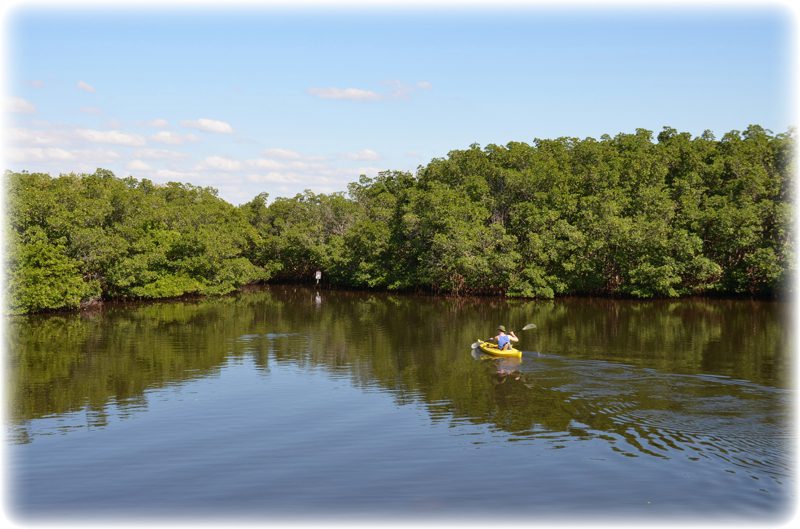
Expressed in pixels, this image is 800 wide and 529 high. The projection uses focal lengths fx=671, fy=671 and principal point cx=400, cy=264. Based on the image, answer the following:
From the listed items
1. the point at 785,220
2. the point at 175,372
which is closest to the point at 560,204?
the point at 785,220

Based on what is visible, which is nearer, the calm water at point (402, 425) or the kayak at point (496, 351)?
the calm water at point (402, 425)

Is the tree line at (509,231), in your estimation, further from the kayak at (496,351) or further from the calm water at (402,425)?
the kayak at (496,351)

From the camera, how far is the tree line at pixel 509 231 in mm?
44594

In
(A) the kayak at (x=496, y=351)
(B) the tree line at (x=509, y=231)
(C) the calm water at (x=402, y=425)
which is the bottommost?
(C) the calm water at (x=402, y=425)

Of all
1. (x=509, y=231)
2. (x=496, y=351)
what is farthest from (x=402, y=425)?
(x=509, y=231)

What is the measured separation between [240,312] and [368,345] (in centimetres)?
1705

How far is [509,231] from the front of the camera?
187 feet

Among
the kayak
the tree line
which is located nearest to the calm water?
the kayak

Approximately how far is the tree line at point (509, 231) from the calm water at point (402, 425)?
1247cm

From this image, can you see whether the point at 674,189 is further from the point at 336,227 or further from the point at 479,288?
the point at 336,227

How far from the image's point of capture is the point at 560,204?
2146 inches

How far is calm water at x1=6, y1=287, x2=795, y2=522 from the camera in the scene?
12.9 metres

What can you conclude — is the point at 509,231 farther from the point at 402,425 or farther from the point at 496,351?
the point at 402,425

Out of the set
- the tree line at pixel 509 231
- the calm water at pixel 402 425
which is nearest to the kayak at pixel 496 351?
the calm water at pixel 402 425
